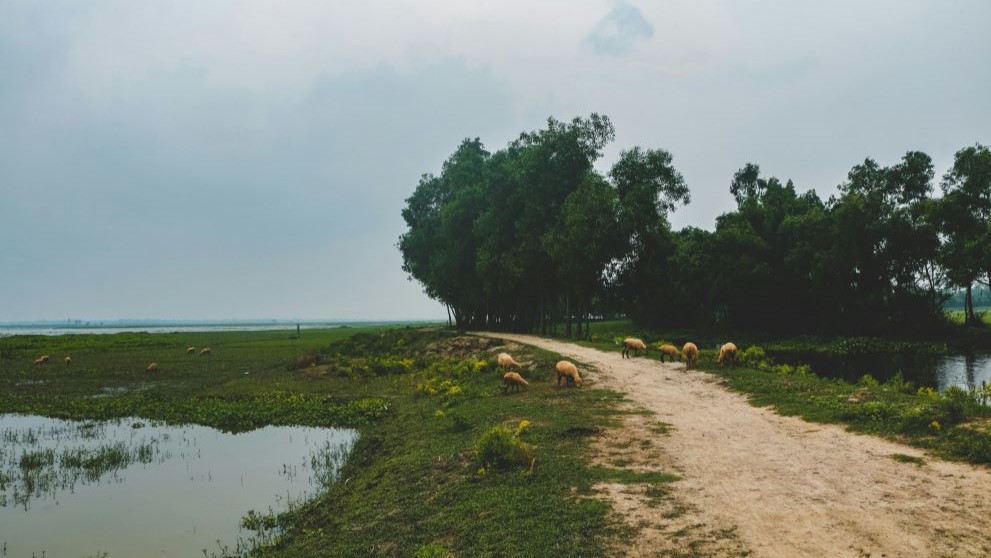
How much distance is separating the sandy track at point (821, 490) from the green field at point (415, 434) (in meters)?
1.44

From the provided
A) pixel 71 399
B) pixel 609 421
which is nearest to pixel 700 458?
pixel 609 421

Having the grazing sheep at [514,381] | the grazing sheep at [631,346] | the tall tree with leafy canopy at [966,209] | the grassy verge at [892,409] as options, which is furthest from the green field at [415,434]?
the tall tree with leafy canopy at [966,209]

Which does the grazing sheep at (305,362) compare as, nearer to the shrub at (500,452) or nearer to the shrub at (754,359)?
the shrub at (754,359)

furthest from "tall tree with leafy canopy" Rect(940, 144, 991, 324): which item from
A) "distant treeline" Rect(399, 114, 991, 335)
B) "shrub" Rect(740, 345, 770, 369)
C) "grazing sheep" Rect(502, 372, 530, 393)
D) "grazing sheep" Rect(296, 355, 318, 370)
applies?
"grazing sheep" Rect(296, 355, 318, 370)

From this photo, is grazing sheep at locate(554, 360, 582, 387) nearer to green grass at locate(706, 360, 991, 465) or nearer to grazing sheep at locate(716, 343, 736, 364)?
green grass at locate(706, 360, 991, 465)

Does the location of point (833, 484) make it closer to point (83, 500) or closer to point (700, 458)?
point (700, 458)

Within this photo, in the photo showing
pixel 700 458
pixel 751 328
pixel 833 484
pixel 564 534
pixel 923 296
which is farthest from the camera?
pixel 751 328

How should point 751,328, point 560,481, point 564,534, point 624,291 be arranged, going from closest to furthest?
1. point 564,534
2. point 560,481
3. point 624,291
4. point 751,328

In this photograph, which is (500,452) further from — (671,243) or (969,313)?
(969,313)

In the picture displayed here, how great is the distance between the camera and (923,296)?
5659 cm

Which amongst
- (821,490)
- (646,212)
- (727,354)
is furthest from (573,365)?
(646,212)

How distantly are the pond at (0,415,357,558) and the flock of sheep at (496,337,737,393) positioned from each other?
6.35 m

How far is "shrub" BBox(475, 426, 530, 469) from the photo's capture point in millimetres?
12195

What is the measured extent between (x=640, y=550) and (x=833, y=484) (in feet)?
13.8
